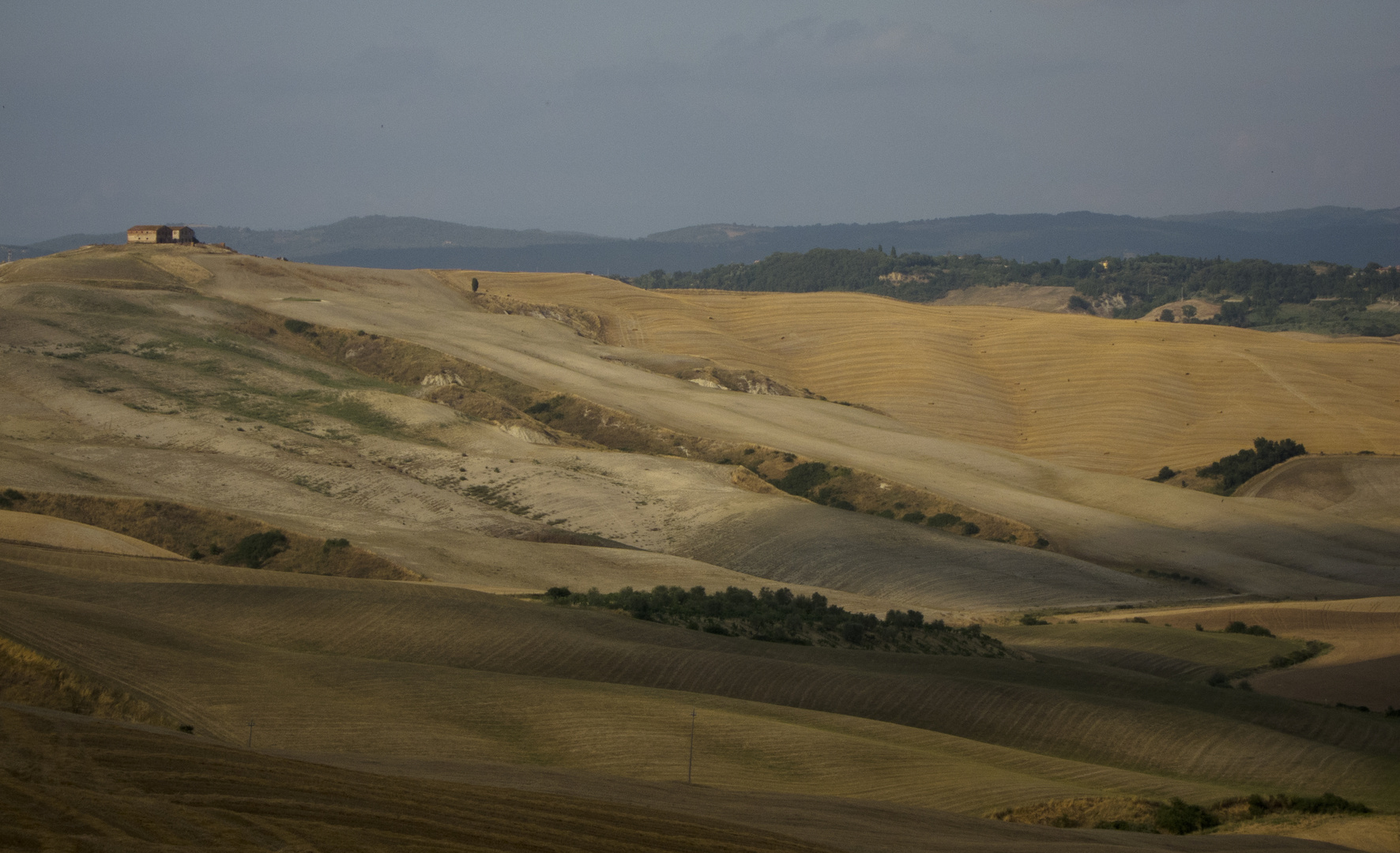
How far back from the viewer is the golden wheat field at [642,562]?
14266mm

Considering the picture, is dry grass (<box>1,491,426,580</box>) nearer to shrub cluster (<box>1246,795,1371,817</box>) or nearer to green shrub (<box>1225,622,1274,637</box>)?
shrub cluster (<box>1246,795,1371,817</box>)

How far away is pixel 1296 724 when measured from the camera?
26.8 metres

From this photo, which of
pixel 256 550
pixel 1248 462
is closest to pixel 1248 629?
pixel 256 550

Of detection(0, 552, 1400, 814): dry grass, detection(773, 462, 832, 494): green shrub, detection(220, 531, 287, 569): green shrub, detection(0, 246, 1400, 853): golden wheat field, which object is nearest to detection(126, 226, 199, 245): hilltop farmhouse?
detection(0, 246, 1400, 853): golden wheat field

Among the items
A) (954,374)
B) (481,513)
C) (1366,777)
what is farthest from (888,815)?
(954,374)

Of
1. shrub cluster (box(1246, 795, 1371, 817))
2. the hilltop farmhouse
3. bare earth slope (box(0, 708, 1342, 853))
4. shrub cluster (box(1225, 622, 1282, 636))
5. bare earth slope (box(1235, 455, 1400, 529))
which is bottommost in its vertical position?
shrub cluster (box(1225, 622, 1282, 636))

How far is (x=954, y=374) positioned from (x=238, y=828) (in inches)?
3270

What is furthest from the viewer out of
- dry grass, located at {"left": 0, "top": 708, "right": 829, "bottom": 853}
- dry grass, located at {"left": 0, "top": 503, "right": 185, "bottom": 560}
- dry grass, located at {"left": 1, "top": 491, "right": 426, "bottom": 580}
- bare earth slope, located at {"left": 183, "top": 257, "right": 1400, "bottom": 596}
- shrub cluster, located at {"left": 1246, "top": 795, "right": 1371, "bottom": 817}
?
bare earth slope, located at {"left": 183, "top": 257, "right": 1400, "bottom": 596}

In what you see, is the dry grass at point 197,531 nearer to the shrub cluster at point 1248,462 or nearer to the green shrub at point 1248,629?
the green shrub at point 1248,629

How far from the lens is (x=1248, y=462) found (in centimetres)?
7156

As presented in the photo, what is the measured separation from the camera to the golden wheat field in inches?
562

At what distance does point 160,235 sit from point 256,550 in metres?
80.4

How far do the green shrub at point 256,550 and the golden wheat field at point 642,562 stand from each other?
0.13 meters

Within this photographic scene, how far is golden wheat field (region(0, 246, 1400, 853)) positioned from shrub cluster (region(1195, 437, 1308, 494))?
142 centimetres
